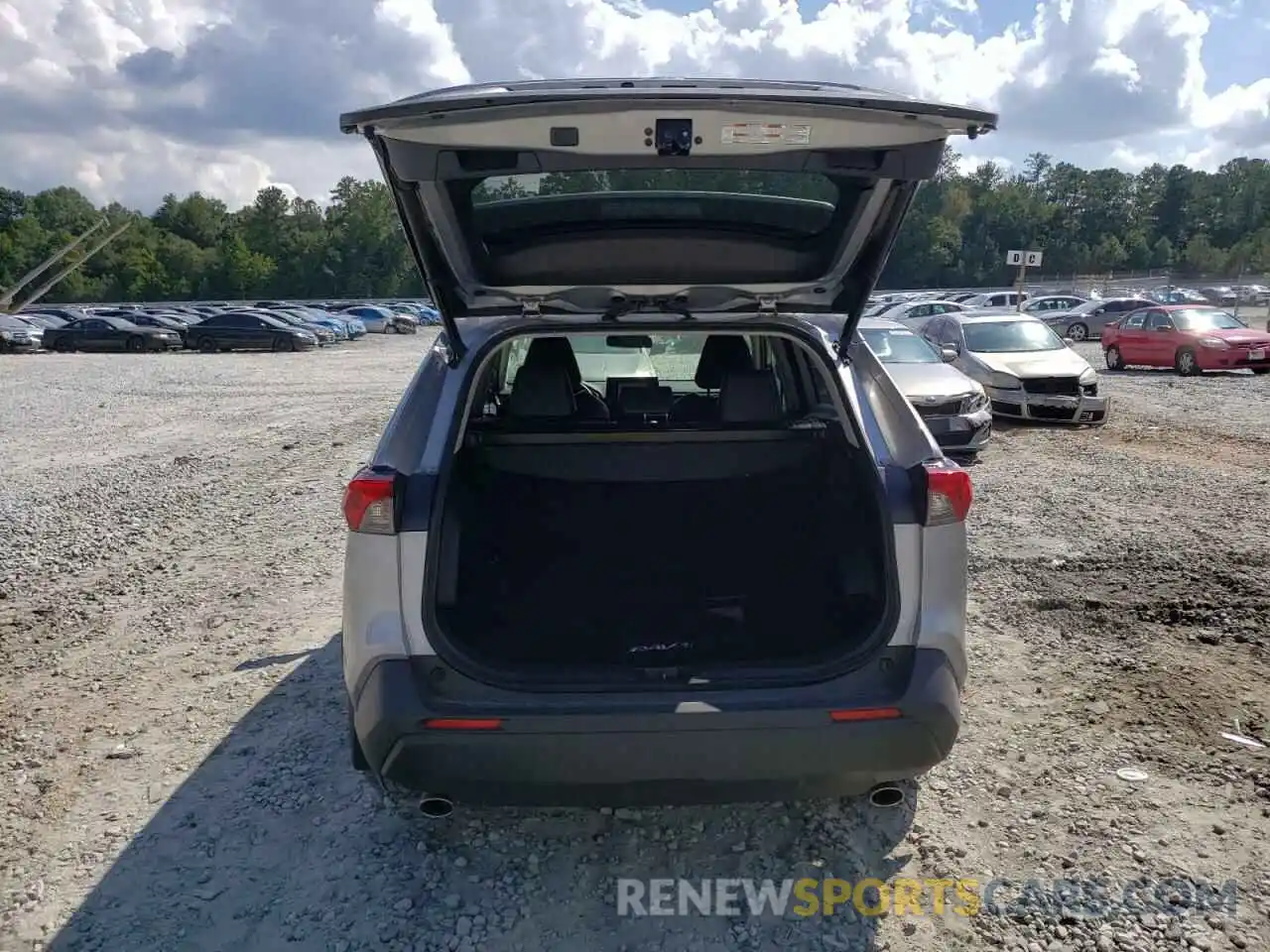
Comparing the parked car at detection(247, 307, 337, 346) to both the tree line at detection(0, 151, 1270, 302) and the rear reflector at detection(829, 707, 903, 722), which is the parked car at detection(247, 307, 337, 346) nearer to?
the tree line at detection(0, 151, 1270, 302)

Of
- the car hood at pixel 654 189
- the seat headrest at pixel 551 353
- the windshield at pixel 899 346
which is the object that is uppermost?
the car hood at pixel 654 189

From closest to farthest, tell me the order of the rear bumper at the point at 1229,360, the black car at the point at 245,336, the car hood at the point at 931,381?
1. the car hood at the point at 931,381
2. the rear bumper at the point at 1229,360
3. the black car at the point at 245,336

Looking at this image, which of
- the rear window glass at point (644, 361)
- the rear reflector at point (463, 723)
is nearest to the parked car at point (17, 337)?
the rear window glass at point (644, 361)

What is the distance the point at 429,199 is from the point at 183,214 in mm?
115787

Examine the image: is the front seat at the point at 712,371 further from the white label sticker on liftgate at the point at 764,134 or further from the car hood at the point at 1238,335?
the car hood at the point at 1238,335

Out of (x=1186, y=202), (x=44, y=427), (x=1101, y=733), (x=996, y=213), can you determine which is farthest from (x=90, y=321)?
(x=1186, y=202)

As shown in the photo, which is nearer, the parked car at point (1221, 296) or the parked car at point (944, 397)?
the parked car at point (944, 397)

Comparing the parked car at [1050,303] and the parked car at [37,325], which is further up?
the parked car at [37,325]

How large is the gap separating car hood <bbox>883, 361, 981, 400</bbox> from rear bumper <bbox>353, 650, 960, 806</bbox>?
26.3ft

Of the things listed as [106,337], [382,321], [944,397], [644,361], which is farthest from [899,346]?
[382,321]

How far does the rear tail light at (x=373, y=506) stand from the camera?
2.72 metres

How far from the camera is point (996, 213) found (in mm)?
85250

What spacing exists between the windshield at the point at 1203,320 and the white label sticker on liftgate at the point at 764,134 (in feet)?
66.1

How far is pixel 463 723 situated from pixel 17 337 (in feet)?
127
